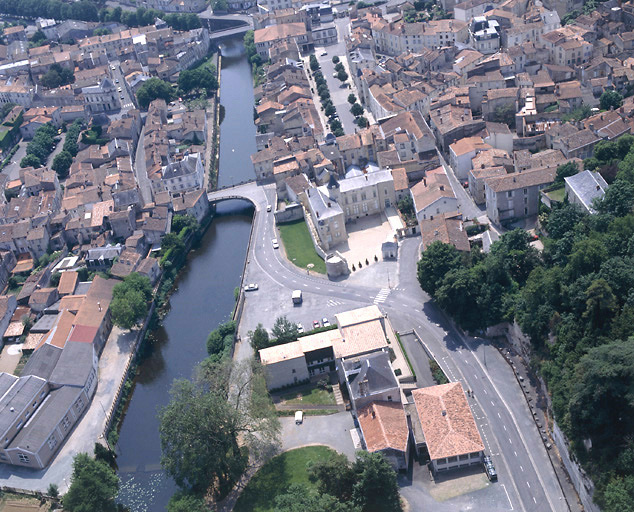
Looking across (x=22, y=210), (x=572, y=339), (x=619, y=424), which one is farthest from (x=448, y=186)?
(x=22, y=210)

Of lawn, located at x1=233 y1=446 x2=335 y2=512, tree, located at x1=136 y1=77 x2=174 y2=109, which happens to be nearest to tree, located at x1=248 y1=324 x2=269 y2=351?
lawn, located at x1=233 y1=446 x2=335 y2=512

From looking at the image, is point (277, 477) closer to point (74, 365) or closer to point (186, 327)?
point (74, 365)

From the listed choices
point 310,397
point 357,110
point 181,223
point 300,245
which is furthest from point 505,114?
point 310,397

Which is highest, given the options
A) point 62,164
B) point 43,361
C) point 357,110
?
point 62,164

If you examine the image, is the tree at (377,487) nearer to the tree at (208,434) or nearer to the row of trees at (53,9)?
the tree at (208,434)

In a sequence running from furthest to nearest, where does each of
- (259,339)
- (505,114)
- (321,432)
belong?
(505,114), (259,339), (321,432)
